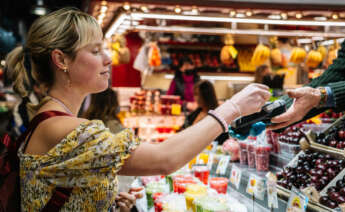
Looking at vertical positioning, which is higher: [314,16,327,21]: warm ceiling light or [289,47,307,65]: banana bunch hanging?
[314,16,327,21]: warm ceiling light

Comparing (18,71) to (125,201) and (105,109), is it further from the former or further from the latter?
(105,109)

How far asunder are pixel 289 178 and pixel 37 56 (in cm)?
153

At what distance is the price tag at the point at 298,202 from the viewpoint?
5.09ft

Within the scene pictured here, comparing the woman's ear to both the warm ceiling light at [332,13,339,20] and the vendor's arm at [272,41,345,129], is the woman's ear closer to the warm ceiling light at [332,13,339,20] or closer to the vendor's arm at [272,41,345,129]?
the vendor's arm at [272,41,345,129]

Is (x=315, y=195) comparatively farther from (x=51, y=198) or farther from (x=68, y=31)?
(x=68, y=31)

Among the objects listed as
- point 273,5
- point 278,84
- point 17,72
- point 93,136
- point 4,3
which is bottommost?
point 278,84

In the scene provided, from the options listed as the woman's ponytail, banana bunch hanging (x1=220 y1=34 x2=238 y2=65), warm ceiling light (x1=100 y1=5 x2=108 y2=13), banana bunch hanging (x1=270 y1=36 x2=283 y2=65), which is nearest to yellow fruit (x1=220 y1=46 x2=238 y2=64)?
banana bunch hanging (x1=220 y1=34 x2=238 y2=65)

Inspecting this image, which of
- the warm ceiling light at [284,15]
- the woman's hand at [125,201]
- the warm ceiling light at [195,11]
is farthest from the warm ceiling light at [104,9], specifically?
the woman's hand at [125,201]

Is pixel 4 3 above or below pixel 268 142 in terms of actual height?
above

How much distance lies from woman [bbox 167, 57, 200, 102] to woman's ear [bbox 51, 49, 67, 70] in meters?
5.63

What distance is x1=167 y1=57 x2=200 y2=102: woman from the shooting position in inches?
275

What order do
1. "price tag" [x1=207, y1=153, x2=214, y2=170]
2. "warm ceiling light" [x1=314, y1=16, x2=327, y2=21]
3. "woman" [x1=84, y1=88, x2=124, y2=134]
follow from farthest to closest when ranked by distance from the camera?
1. "woman" [x1=84, y1=88, x2=124, y2=134]
2. "warm ceiling light" [x1=314, y1=16, x2=327, y2=21]
3. "price tag" [x1=207, y1=153, x2=214, y2=170]

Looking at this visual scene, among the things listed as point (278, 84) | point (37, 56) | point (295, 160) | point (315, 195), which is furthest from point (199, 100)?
point (37, 56)

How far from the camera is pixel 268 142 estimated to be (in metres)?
2.73
